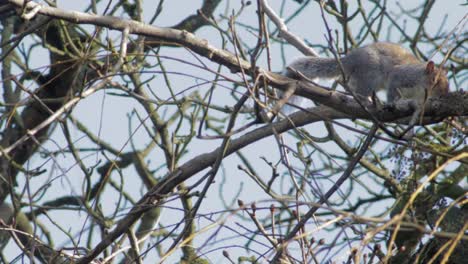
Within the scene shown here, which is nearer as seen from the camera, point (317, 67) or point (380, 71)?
point (317, 67)

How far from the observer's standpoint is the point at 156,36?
2.35m

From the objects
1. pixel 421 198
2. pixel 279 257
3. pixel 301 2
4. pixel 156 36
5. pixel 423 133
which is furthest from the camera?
pixel 301 2

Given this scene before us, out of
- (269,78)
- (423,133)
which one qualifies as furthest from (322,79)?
(269,78)

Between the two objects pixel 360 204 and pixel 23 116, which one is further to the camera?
→ pixel 23 116

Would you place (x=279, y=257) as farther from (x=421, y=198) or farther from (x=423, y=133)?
(x=423, y=133)

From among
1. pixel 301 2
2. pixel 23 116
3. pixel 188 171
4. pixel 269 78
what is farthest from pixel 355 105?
pixel 23 116

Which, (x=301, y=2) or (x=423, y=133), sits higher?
(x=301, y=2)

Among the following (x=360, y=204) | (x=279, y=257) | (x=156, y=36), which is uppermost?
(x=156, y=36)

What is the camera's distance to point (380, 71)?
16.2 ft

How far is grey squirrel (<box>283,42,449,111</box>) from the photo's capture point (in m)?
4.57

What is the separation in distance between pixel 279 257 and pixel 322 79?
2.80 metres

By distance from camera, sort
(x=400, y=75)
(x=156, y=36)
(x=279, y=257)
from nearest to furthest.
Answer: (x=279, y=257), (x=156, y=36), (x=400, y=75)

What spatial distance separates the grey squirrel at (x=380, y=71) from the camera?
15.0ft

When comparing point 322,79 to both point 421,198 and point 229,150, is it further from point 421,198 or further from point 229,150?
point 229,150
